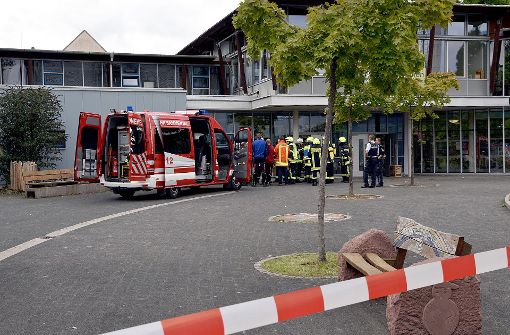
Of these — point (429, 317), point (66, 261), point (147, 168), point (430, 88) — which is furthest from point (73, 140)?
point (429, 317)

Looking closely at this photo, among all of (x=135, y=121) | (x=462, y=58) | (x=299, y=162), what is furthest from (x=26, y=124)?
(x=462, y=58)

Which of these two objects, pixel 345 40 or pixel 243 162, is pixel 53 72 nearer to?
pixel 243 162

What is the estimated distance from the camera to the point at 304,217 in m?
12.2

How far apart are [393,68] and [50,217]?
908 centimetres

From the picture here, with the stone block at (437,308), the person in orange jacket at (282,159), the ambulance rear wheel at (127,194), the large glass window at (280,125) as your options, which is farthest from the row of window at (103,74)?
the stone block at (437,308)

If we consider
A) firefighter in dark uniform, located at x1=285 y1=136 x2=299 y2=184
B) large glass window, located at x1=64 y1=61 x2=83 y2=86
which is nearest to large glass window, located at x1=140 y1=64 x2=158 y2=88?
large glass window, located at x1=64 y1=61 x2=83 y2=86

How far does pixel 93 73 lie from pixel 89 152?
15654mm

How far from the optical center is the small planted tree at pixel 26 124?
20.5 meters

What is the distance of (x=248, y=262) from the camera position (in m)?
7.70

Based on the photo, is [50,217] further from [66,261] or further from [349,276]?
[349,276]

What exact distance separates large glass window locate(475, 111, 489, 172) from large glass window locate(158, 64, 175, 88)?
54.2 feet

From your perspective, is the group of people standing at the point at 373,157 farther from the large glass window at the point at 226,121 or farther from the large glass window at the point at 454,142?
the large glass window at the point at 454,142

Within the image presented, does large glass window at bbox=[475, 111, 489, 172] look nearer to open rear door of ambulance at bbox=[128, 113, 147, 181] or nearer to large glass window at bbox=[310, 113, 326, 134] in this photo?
large glass window at bbox=[310, 113, 326, 134]

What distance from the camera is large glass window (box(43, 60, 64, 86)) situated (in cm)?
3131
